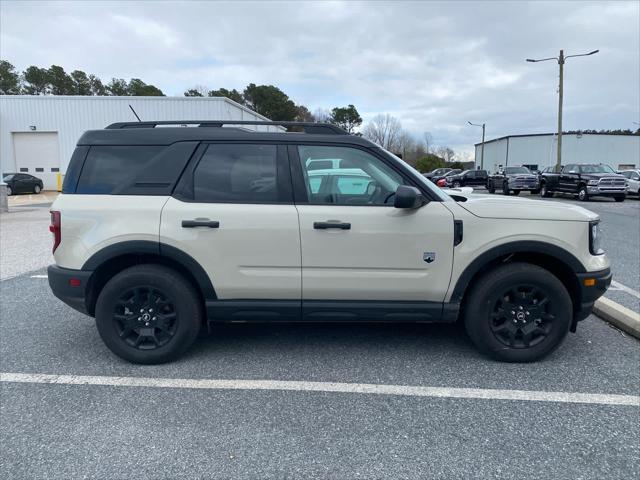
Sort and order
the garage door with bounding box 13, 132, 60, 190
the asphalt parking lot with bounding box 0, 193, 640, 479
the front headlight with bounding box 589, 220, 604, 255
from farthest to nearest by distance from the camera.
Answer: the garage door with bounding box 13, 132, 60, 190 < the front headlight with bounding box 589, 220, 604, 255 < the asphalt parking lot with bounding box 0, 193, 640, 479

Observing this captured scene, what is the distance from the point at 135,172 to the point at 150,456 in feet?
6.97

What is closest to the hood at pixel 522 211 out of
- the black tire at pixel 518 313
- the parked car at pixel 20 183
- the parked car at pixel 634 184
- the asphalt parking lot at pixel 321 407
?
the black tire at pixel 518 313

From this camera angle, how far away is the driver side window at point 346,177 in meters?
3.44

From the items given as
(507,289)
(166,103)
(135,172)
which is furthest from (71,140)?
(507,289)

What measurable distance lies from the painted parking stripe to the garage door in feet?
106

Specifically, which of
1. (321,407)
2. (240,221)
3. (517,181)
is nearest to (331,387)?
(321,407)

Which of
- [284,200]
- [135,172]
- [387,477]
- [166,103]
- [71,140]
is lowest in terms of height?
[387,477]

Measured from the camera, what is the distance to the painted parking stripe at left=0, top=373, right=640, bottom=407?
3.00 metres

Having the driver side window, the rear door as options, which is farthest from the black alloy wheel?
the driver side window

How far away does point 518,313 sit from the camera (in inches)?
137

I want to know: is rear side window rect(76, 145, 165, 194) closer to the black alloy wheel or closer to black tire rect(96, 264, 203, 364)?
black tire rect(96, 264, 203, 364)

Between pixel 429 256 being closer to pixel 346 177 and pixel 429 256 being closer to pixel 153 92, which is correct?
pixel 346 177

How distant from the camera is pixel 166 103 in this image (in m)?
26.5

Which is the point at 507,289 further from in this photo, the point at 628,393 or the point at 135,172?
the point at 135,172
